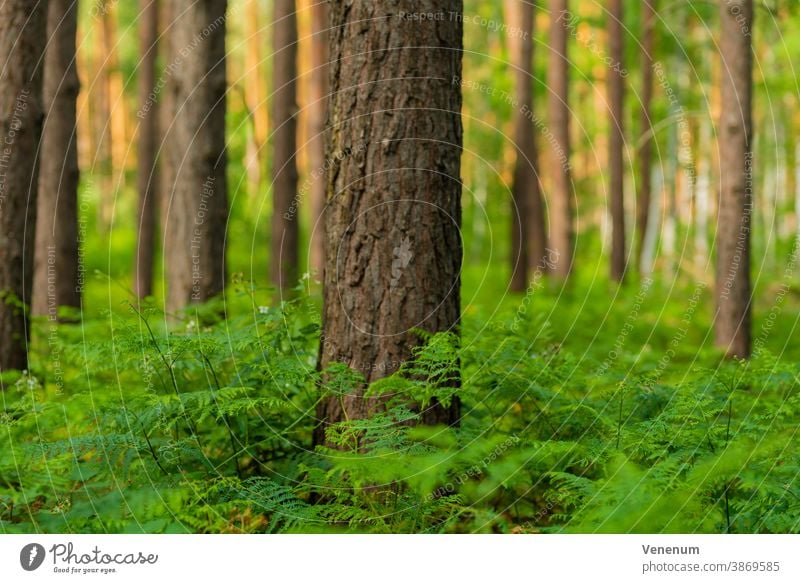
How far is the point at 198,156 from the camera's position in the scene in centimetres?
879

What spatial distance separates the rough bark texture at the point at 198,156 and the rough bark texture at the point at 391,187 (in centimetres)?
424

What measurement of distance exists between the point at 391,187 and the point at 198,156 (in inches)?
186

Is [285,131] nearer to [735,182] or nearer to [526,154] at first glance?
[526,154]

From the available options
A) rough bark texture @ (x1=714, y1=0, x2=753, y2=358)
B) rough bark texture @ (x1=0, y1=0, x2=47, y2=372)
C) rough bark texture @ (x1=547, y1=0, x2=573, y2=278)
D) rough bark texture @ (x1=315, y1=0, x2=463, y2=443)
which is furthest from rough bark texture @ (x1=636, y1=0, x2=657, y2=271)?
rough bark texture @ (x1=315, y1=0, x2=463, y2=443)

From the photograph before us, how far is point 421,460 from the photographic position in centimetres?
388

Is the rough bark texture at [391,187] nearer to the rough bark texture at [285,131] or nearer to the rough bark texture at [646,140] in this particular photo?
the rough bark texture at [285,131]

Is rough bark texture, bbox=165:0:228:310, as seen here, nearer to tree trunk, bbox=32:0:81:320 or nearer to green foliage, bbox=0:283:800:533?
tree trunk, bbox=32:0:81:320

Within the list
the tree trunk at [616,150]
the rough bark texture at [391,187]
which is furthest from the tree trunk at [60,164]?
the tree trunk at [616,150]

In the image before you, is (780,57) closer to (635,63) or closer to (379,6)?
(635,63)

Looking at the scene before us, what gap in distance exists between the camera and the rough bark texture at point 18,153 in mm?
6000

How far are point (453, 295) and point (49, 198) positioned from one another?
614cm
